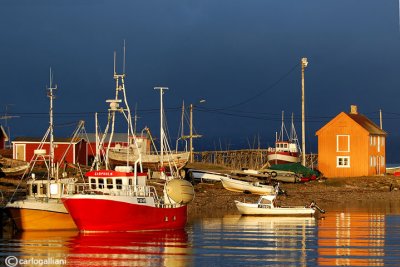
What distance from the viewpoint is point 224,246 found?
131 feet

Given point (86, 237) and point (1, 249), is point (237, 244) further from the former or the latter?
point (1, 249)

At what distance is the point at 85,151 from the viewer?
290ft

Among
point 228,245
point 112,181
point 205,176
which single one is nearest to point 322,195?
point 205,176

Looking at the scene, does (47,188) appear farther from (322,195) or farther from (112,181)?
(322,195)

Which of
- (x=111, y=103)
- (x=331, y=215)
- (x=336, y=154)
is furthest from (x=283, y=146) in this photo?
(x=111, y=103)

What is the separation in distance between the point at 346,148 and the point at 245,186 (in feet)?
71.8

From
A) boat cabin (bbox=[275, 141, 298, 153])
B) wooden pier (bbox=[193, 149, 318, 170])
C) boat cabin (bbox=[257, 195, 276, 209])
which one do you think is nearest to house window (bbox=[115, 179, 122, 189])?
boat cabin (bbox=[257, 195, 276, 209])

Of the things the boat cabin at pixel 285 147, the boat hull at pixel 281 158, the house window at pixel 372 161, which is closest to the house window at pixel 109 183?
the house window at pixel 372 161

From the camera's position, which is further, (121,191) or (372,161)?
(372,161)

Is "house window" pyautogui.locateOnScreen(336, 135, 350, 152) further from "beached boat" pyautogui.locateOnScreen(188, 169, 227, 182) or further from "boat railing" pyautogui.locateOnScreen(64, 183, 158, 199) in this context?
"boat railing" pyautogui.locateOnScreen(64, 183, 158, 199)

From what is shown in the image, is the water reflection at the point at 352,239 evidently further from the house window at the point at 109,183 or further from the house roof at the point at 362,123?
the house roof at the point at 362,123

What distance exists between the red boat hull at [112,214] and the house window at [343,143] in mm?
46692

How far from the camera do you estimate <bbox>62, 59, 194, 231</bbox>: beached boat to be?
42969mm

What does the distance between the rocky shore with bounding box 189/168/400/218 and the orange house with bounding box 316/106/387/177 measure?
2.61 metres
